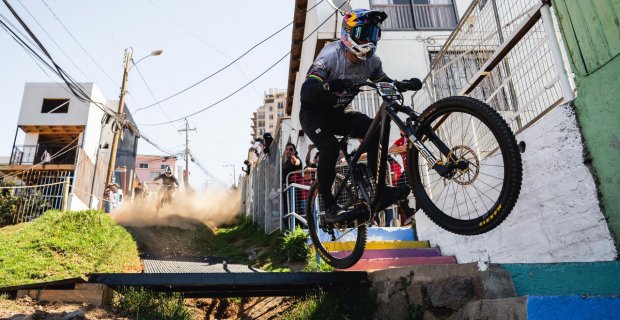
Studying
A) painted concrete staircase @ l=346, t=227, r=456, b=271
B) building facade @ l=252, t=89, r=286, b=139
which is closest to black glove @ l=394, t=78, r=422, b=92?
painted concrete staircase @ l=346, t=227, r=456, b=271

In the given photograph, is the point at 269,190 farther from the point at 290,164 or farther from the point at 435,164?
the point at 435,164

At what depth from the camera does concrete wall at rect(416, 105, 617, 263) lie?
10.8ft

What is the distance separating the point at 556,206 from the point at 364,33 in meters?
2.22

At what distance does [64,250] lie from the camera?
8.23 m

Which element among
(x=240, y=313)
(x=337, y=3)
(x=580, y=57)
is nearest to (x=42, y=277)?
(x=240, y=313)

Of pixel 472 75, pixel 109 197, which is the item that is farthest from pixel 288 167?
pixel 109 197

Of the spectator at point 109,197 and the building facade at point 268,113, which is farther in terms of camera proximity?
the building facade at point 268,113

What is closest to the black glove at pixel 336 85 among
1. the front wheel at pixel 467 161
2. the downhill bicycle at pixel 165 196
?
the front wheel at pixel 467 161

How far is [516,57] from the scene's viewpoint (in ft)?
15.8

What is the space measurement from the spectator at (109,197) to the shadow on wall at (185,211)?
364 millimetres

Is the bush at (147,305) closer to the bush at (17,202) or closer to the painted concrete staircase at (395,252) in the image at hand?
the painted concrete staircase at (395,252)

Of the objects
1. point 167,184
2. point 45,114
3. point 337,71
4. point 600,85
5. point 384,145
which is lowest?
point 384,145

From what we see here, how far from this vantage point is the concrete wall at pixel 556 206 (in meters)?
3.29

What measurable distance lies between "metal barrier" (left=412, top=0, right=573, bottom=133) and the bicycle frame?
1525 mm
